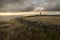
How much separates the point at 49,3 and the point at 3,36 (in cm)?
252

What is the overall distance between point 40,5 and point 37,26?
138 centimetres

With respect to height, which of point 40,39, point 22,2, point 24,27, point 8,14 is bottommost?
point 40,39

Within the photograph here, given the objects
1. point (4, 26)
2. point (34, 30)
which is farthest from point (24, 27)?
point (4, 26)

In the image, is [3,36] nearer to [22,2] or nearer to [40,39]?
[40,39]

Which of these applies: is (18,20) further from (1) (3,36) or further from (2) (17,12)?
(1) (3,36)

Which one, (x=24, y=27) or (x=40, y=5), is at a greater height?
(x=40, y=5)

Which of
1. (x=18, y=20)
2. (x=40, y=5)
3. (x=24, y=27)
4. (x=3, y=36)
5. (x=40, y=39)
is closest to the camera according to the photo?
(x=40, y=39)

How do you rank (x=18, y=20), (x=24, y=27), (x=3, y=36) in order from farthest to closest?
(x=18, y=20), (x=24, y=27), (x=3, y=36)

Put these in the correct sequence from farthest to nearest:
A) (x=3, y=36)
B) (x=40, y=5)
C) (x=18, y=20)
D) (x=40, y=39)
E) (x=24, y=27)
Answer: (x=40, y=5) < (x=18, y=20) < (x=24, y=27) < (x=3, y=36) < (x=40, y=39)

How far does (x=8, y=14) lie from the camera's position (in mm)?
5484

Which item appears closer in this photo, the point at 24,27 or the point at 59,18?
the point at 24,27

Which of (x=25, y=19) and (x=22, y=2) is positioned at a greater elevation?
(x=22, y=2)

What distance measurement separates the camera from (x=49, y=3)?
19.0 ft

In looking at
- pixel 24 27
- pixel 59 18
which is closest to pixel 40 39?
pixel 24 27
